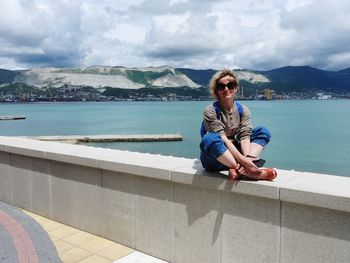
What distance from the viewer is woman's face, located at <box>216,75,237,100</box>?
4.00 m

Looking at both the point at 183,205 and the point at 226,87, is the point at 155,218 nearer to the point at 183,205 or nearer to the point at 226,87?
the point at 183,205

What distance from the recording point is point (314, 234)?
133 inches

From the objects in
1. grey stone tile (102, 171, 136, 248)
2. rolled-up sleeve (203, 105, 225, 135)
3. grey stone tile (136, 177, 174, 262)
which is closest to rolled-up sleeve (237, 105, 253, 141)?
rolled-up sleeve (203, 105, 225, 135)

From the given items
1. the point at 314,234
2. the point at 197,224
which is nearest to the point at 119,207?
the point at 197,224

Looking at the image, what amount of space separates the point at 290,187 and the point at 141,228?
2.25m

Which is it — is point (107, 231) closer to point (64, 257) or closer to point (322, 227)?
point (64, 257)

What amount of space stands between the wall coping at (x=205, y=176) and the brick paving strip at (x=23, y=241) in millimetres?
1061

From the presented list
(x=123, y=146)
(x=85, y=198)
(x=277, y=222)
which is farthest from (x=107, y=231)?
(x=123, y=146)

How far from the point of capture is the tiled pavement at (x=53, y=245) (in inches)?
185

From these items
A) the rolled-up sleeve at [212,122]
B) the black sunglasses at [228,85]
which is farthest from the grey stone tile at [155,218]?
the black sunglasses at [228,85]

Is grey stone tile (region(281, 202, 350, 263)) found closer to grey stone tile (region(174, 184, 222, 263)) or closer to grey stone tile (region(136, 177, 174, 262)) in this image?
grey stone tile (region(174, 184, 222, 263))

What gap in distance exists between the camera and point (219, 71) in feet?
13.5

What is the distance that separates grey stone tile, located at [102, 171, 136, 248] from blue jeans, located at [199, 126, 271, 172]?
1259mm

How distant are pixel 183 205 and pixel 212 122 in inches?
45.1
